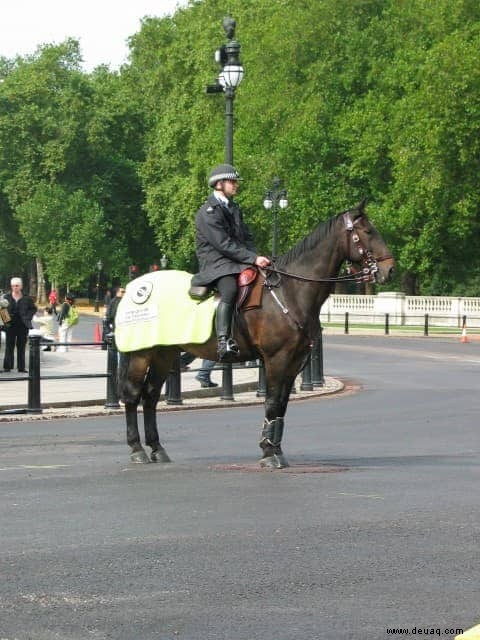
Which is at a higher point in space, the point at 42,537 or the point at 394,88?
the point at 394,88

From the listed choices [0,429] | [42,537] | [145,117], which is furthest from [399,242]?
[42,537]

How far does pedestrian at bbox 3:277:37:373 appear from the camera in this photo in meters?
30.3

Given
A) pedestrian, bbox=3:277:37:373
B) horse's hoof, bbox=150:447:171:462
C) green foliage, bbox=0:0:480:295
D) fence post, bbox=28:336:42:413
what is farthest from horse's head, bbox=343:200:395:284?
green foliage, bbox=0:0:480:295

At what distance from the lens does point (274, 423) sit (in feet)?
42.1

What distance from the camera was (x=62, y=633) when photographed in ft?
20.9

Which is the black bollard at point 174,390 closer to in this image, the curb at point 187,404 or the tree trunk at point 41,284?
the curb at point 187,404

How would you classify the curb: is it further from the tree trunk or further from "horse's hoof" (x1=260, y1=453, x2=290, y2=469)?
the tree trunk

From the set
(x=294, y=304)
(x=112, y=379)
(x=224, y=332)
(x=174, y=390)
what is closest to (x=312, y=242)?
(x=294, y=304)

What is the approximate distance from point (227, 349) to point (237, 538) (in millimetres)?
4330

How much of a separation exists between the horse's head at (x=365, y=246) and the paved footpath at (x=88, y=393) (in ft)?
24.1

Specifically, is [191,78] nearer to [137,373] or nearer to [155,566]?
[137,373]

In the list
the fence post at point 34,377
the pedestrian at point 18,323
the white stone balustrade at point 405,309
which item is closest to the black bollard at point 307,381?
the fence post at point 34,377

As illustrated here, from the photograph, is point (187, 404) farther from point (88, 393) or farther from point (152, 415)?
point (152, 415)

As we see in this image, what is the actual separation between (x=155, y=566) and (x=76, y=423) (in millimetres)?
11146
